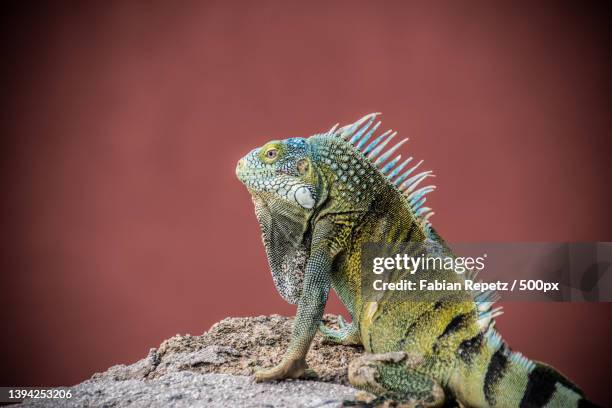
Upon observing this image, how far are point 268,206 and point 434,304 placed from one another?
3.43ft

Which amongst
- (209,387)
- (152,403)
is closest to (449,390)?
(209,387)

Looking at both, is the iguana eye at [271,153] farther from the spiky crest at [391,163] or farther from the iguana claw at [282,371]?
the iguana claw at [282,371]

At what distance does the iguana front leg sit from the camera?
10.2ft

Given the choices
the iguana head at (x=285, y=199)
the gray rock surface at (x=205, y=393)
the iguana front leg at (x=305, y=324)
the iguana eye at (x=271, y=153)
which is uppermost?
the iguana eye at (x=271, y=153)

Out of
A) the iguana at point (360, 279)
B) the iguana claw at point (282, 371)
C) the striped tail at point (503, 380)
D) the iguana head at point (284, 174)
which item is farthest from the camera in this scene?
the iguana head at point (284, 174)

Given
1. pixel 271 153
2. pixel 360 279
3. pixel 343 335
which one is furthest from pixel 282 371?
pixel 271 153

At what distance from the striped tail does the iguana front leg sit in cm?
72

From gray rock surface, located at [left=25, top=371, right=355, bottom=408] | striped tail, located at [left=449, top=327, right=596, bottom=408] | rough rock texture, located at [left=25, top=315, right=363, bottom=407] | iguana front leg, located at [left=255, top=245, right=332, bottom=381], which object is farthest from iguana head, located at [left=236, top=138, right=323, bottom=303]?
striped tail, located at [left=449, top=327, right=596, bottom=408]

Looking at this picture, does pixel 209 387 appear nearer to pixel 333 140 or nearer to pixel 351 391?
pixel 351 391

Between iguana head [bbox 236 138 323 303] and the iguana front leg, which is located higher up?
iguana head [bbox 236 138 323 303]

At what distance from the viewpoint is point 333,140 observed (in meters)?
3.46

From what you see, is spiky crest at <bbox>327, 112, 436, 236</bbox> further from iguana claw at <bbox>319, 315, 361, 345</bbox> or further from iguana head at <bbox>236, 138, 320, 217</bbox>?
iguana claw at <bbox>319, 315, 361, 345</bbox>

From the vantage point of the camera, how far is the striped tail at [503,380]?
275 centimetres

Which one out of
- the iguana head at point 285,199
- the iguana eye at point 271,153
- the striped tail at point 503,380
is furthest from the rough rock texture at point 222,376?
the iguana eye at point 271,153
